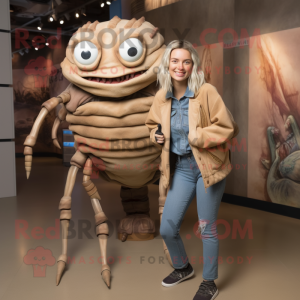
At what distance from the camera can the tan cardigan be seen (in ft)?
5.82

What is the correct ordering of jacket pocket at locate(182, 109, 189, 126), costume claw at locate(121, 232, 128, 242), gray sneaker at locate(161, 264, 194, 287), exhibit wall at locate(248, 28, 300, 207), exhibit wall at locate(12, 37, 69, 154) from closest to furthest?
jacket pocket at locate(182, 109, 189, 126)
gray sneaker at locate(161, 264, 194, 287)
costume claw at locate(121, 232, 128, 242)
exhibit wall at locate(248, 28, 300, 207)
exhibit wall at locate(12, 37, 69, 154)

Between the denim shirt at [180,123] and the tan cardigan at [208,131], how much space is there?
3 cm

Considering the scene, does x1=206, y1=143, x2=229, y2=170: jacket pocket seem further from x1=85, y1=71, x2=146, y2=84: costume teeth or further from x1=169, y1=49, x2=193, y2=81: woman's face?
x1=85, y1=71, x2=146, y2=84: costume teeth

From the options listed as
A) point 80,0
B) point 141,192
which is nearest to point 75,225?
point 141,192

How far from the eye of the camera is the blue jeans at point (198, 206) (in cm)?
188

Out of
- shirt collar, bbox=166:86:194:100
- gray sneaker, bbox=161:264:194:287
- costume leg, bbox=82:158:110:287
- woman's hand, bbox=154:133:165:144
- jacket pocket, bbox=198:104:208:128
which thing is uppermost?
shirt collar, bbox=166:86:194:100

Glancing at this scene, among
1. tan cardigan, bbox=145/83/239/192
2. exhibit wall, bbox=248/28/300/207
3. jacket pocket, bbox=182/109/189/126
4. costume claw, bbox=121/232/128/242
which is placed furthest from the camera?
exhibit wall, bbox=248/28/300/207

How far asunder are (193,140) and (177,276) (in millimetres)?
940

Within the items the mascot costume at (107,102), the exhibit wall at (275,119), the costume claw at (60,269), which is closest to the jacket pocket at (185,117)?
the mascot costume at (107,102)

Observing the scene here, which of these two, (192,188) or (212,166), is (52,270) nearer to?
(192,188)

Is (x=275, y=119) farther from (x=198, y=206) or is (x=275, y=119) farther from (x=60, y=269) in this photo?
(x=60, y=269)

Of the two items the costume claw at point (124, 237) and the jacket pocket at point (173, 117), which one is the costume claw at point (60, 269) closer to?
the costume claw at point (124, 237)

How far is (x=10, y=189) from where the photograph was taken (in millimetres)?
4688

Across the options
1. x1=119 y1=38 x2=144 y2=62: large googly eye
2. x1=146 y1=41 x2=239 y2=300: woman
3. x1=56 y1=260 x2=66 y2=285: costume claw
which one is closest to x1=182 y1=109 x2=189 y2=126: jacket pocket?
x1=146 y1=41 x2=239 y2=300: woman
